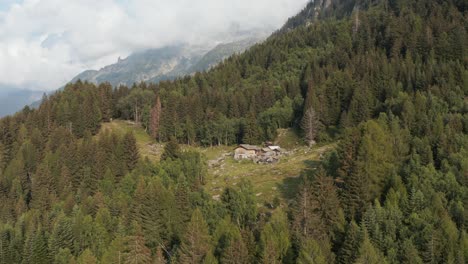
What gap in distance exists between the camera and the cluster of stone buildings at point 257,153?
98.6 m

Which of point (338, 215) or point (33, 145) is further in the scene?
point (33, 145)

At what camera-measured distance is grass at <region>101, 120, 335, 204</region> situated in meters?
71.2

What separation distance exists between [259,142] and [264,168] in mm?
24653

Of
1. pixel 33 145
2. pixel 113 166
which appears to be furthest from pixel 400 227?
pixel 33 145

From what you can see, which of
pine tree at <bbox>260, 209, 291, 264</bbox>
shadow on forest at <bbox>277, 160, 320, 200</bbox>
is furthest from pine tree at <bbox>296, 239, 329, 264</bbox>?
shadow on forest at <bbox>277, 160, 320, 200</bbox>

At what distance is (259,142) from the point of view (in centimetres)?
11325

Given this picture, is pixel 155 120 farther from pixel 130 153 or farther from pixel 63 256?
pixel 63 256

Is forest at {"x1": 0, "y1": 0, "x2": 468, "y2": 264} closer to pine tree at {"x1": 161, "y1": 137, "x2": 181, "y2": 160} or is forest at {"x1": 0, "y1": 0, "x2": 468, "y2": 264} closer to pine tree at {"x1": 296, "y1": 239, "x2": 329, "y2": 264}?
pine tree at {"x1": 296, "y1": 239, "x2": 329, "y2": 264}

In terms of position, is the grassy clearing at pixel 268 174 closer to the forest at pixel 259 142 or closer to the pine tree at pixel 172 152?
the forest at pixel 259 142

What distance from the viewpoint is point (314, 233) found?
44031 mm

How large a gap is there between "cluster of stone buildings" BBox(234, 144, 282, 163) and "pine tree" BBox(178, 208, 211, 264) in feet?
174

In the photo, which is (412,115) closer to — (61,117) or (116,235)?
(116,235)

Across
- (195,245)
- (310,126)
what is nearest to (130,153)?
(310,126)

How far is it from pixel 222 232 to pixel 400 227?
77.3ft
